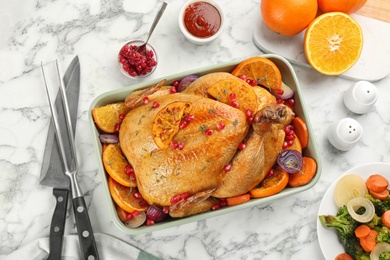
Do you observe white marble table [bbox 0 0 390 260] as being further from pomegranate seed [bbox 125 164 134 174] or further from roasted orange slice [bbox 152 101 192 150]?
roasted orange slice [bbox 152 101 192 150]

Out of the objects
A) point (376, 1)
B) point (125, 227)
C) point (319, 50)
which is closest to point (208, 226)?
point (125, 227)

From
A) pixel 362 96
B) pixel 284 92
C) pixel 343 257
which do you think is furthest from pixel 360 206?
pixel 284 92

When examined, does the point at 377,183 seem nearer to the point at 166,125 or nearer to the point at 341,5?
the point at 341,5

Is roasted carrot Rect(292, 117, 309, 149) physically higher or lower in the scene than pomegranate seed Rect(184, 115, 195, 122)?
lower

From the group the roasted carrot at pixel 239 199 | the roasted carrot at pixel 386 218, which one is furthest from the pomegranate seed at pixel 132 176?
the roasted carrot at pixel 386 218

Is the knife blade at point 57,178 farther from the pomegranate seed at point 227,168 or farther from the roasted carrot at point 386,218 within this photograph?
the roasted carrot at point 386,218

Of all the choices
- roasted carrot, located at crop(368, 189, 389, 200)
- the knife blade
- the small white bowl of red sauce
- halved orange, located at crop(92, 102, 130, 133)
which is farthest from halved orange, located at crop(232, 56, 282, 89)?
the knife blade
